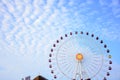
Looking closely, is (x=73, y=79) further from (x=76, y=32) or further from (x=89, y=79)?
(x=76, y=32)

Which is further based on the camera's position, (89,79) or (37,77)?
(37,77)

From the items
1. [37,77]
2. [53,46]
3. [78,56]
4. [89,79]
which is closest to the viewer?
[89,79]

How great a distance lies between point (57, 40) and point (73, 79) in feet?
41.0

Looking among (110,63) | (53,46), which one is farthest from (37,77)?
(110,63)

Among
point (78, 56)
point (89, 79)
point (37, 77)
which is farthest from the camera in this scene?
point (37, 77)

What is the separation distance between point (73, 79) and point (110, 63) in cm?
1080

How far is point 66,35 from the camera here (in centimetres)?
7300

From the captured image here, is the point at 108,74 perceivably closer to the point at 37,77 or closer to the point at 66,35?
the point at 66,35

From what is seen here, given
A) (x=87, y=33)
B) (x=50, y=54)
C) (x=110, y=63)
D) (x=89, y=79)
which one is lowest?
(x=89, y=79)

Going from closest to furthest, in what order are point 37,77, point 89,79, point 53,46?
point 89,79
point 53,46
point 37,77

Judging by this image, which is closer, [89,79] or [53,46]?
[89,79]

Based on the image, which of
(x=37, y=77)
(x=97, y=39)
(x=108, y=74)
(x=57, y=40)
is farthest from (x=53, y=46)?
(x=37, y=77)

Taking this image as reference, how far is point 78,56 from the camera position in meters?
67.9

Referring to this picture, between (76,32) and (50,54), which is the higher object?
(76,32)
